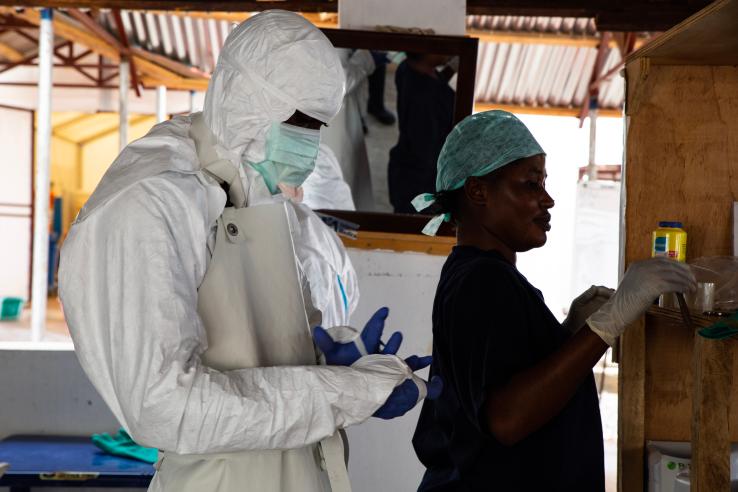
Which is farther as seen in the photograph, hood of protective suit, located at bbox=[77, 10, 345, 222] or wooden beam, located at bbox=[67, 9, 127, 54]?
wooden beam, located at bbox=[67, 9, 127, 54]

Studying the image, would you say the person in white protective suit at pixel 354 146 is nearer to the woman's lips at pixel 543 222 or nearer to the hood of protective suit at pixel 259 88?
the woman's lips at pixel 543 222

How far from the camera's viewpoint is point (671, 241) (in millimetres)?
1816

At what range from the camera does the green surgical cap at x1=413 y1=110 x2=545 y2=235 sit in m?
1.82

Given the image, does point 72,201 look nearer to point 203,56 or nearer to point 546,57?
point 203,56

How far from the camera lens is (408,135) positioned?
3646 millimetres

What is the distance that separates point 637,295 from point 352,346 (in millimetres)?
529

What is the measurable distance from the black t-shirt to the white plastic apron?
0.27 m

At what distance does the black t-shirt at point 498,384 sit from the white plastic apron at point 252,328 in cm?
27

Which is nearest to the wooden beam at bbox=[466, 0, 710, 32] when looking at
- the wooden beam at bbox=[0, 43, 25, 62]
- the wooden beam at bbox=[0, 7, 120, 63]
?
the wooden beam at bbox=[0, 7, 120, 63]

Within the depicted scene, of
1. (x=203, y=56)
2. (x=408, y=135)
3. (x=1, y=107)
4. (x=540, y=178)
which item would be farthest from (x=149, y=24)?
(x=540, y=178)

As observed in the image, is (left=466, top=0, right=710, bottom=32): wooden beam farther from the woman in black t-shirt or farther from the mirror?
the woman in black t-shirt

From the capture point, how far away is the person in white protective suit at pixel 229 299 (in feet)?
4.19

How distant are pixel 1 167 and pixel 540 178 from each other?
1296cm

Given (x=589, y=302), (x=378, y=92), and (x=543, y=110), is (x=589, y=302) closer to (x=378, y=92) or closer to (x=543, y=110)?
(x=378, y=92)
